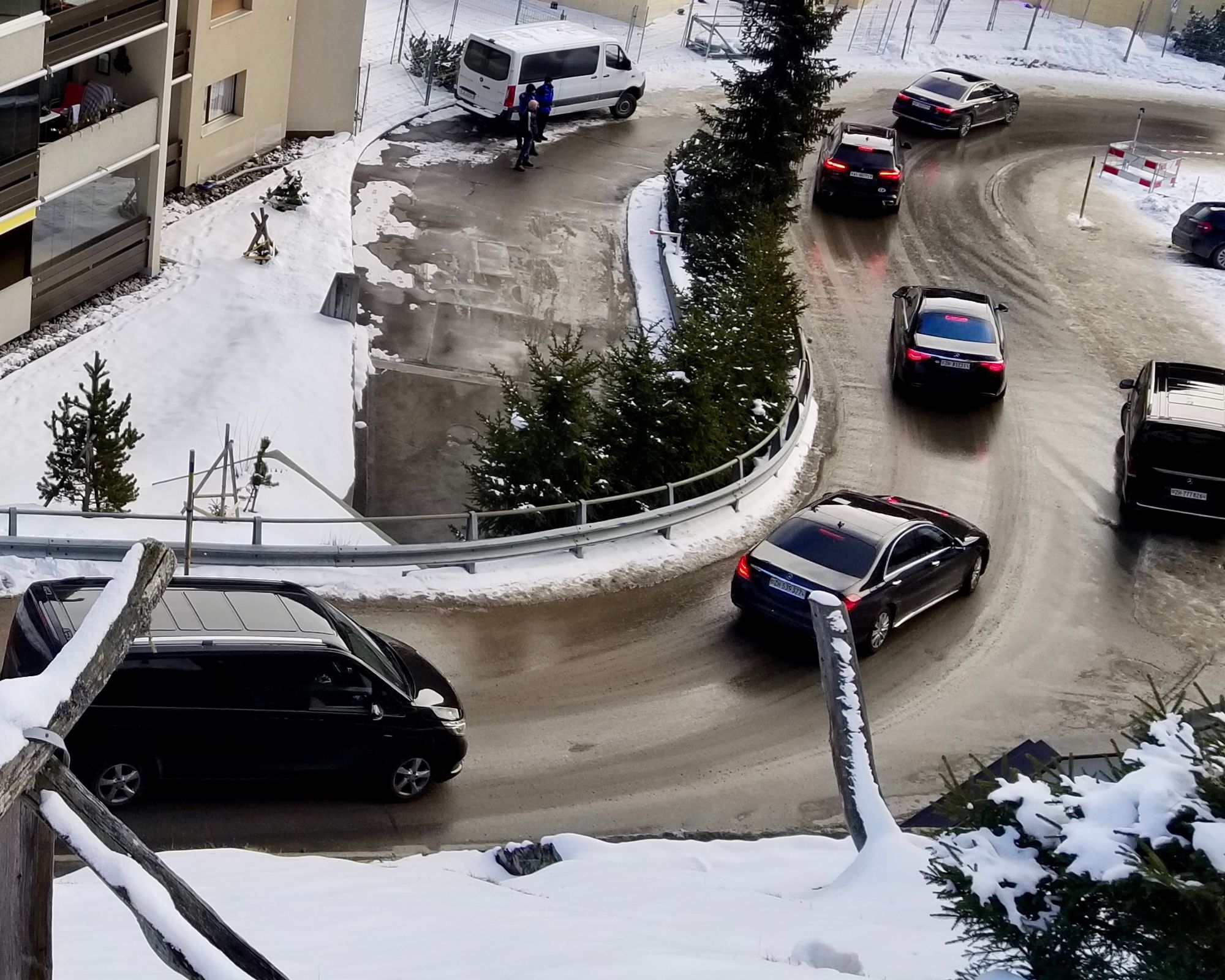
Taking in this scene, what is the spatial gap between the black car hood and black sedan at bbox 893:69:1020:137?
29.4 meters

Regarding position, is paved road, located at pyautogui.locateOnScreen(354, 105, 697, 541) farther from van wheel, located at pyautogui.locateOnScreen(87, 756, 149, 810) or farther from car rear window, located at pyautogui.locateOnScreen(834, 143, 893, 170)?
van wheel, located at pyautogui.locateOnScreen(87, 756, 149, 810)

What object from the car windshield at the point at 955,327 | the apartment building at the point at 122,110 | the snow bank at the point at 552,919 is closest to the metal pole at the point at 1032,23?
the apartment building at the point at 122,110

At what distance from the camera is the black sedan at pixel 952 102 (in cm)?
3900

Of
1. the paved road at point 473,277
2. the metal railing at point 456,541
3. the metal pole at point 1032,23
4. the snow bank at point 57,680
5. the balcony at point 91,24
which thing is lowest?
the paved road at point 473,277

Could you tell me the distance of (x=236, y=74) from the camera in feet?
99.6

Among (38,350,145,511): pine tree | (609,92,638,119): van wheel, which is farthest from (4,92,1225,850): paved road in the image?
(609,92,638,119): van wheel

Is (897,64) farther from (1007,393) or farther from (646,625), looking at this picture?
(646,625)

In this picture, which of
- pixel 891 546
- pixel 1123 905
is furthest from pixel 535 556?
pixel 1123 905

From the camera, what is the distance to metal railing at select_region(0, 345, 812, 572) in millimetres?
14883

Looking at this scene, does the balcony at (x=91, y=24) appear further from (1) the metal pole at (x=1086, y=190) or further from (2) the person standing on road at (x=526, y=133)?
(1) the metal pole at (x=1086, y=190)

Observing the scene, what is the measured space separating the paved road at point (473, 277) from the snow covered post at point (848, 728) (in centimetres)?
1085

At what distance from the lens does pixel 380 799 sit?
1273 centimetres

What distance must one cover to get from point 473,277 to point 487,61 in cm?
965

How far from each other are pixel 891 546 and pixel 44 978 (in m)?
13.0
